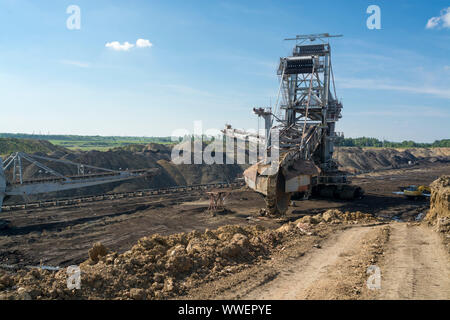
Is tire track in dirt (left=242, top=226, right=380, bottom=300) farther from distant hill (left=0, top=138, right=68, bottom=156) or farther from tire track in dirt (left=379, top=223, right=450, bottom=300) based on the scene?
distant hill (left=0, top=138, right=68, bottom=156)

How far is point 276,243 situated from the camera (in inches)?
395

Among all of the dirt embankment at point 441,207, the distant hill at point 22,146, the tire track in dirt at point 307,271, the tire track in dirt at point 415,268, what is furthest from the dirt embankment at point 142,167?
the tire track in dirt at point 415,268

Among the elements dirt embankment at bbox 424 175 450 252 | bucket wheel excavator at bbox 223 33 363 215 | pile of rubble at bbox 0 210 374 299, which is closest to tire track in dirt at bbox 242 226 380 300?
pile of rubble at bbox 0 210 374 299

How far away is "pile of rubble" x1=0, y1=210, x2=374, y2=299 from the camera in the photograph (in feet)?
19.3

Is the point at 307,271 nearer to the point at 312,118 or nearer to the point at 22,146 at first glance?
the point at 312,118

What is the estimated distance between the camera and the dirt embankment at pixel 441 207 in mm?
10742

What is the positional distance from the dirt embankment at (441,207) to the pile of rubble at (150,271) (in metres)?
6.27

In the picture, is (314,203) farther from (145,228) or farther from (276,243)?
(276,243)

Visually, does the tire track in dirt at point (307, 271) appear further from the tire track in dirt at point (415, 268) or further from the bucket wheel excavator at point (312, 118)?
the bucket wheel excavator at point (312, 118)

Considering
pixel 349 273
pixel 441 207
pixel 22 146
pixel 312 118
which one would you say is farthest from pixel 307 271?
pixel 22 146

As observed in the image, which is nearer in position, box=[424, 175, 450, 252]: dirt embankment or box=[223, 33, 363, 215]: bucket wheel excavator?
box=[424, 175, 450, 252]: dirt embankment

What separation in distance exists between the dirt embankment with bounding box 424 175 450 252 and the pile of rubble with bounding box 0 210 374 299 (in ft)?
20.6
